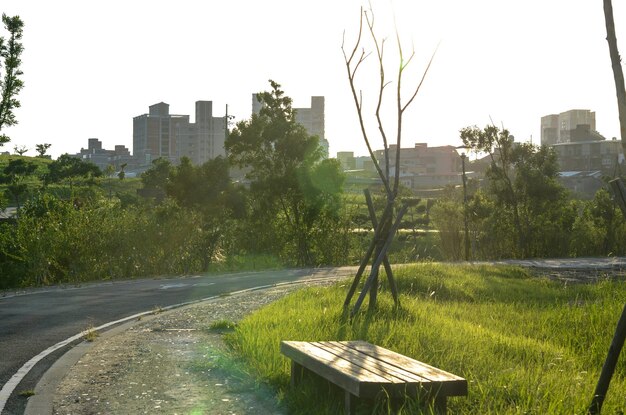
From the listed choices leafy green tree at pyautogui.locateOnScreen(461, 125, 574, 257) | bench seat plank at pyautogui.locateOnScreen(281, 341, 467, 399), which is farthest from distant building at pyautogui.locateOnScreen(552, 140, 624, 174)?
bench seat plank at pyautogui.locateOnScreen(281, 341, 467, 399)

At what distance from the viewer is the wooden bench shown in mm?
5574

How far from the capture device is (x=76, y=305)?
1538 centimetres

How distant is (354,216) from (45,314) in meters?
21.5

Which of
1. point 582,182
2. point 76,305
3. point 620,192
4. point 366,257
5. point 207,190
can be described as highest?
point 582,182

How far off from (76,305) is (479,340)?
30.2ft

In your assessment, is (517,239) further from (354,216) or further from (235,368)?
(235,368)

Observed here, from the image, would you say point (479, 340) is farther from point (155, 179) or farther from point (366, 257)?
point (155, 179)

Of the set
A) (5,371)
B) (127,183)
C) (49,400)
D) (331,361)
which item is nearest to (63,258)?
(5,371)

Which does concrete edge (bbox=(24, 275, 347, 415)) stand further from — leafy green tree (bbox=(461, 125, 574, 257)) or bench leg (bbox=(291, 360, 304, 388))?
leafy green tree (bbox=(461, 125, 574, 257))

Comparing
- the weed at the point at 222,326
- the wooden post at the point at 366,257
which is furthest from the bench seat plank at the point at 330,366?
the weed at the point at 222,326

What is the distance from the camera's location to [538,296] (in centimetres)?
1599

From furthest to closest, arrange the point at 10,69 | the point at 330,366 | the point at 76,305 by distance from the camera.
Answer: the point at 10,69 < the point at 76,305 < the point at 330,366

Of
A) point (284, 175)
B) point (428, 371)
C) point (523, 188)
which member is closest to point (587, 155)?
point (523, 188)

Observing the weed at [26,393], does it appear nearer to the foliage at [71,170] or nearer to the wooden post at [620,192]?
the wooden post at [620,192]
